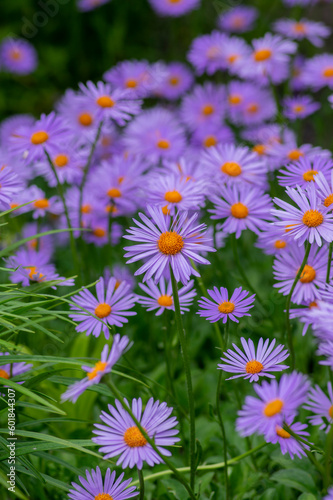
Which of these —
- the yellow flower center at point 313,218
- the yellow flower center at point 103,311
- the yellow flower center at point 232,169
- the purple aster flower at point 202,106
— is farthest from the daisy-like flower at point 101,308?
the purple aster flower at point 202,106

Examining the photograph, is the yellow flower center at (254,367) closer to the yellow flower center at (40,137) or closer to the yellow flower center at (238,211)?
the yellow flower center at (238,211)

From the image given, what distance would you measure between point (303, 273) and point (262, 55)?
139cm

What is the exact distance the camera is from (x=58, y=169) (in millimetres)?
2035

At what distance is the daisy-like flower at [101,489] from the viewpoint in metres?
1.11

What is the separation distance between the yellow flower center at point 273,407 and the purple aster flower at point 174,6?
2.46m

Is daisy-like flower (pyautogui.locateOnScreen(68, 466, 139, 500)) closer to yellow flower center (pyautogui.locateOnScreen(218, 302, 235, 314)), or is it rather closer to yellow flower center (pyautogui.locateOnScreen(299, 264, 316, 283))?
yellow flower center (pyautogui.locateOnScreen(218, 302, 235, 314))

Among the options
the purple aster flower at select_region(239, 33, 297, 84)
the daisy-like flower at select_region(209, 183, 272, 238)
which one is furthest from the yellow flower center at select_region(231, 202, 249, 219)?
the purple aster flower at select_region(239, 33, 297, 84)

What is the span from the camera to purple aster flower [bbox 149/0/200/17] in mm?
3066

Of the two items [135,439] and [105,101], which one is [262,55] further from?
[135,439]

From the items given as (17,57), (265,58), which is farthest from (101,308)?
(17,57)

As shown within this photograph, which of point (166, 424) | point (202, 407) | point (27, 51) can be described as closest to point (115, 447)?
point (166, 424)

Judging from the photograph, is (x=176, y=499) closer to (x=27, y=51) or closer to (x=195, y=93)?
(x=195, y=93)

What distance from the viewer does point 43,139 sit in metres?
1.71

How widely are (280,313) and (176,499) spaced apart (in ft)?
2.01
